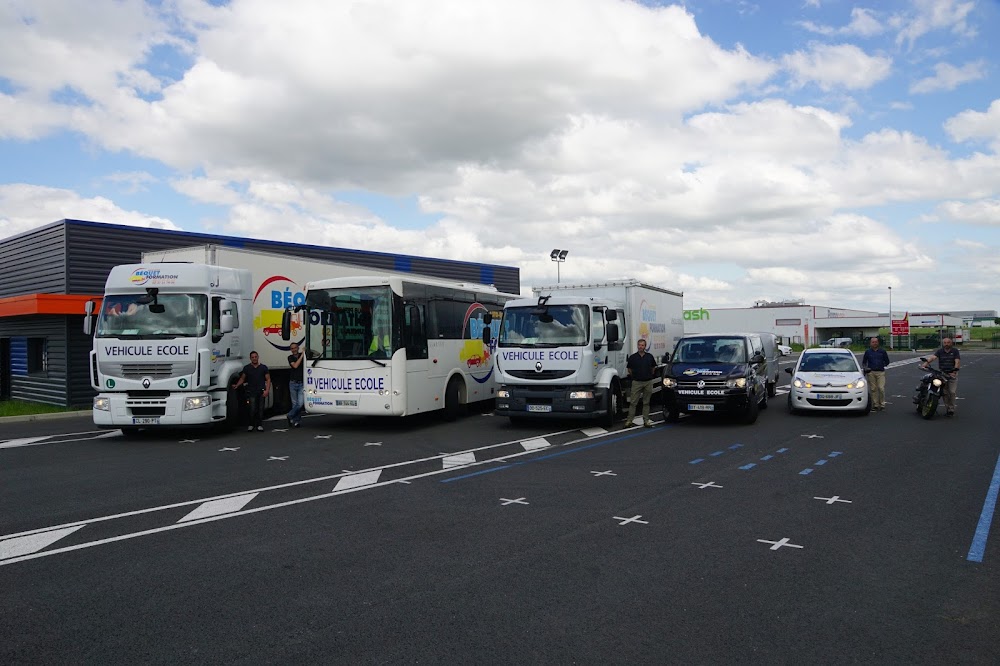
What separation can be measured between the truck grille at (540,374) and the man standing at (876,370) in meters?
7.96

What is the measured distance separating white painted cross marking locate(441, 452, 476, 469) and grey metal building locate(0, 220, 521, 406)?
1395cm

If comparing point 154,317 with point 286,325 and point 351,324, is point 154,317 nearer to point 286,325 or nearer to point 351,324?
point 286,325

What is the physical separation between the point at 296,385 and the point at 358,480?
6582 mm

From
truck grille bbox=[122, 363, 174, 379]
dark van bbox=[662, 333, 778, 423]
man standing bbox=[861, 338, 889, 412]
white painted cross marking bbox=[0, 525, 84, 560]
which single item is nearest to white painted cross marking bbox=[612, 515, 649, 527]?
white painted cross marking bbox=[0, 525, 84, 560]

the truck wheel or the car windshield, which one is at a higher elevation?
the car windshield

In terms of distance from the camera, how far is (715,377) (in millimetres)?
13828

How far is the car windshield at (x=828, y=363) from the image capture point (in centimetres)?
1595

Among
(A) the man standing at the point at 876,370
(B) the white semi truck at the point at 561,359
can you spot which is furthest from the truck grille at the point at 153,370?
(A) the man standing at the point at 876,370

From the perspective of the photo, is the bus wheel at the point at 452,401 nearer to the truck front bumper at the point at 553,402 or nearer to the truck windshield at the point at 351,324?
the truck front bumper at the point at 553,402

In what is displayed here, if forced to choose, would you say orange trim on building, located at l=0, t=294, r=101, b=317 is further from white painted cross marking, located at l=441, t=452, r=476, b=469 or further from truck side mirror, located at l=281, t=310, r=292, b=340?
white painted cross marking, located at l=441, t=452, r=476, b=469

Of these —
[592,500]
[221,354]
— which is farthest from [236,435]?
[592,500]

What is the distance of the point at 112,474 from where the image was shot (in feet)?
32.0

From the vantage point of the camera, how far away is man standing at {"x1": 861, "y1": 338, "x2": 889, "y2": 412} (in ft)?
54.0

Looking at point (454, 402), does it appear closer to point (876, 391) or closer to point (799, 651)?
point (876, 391)
